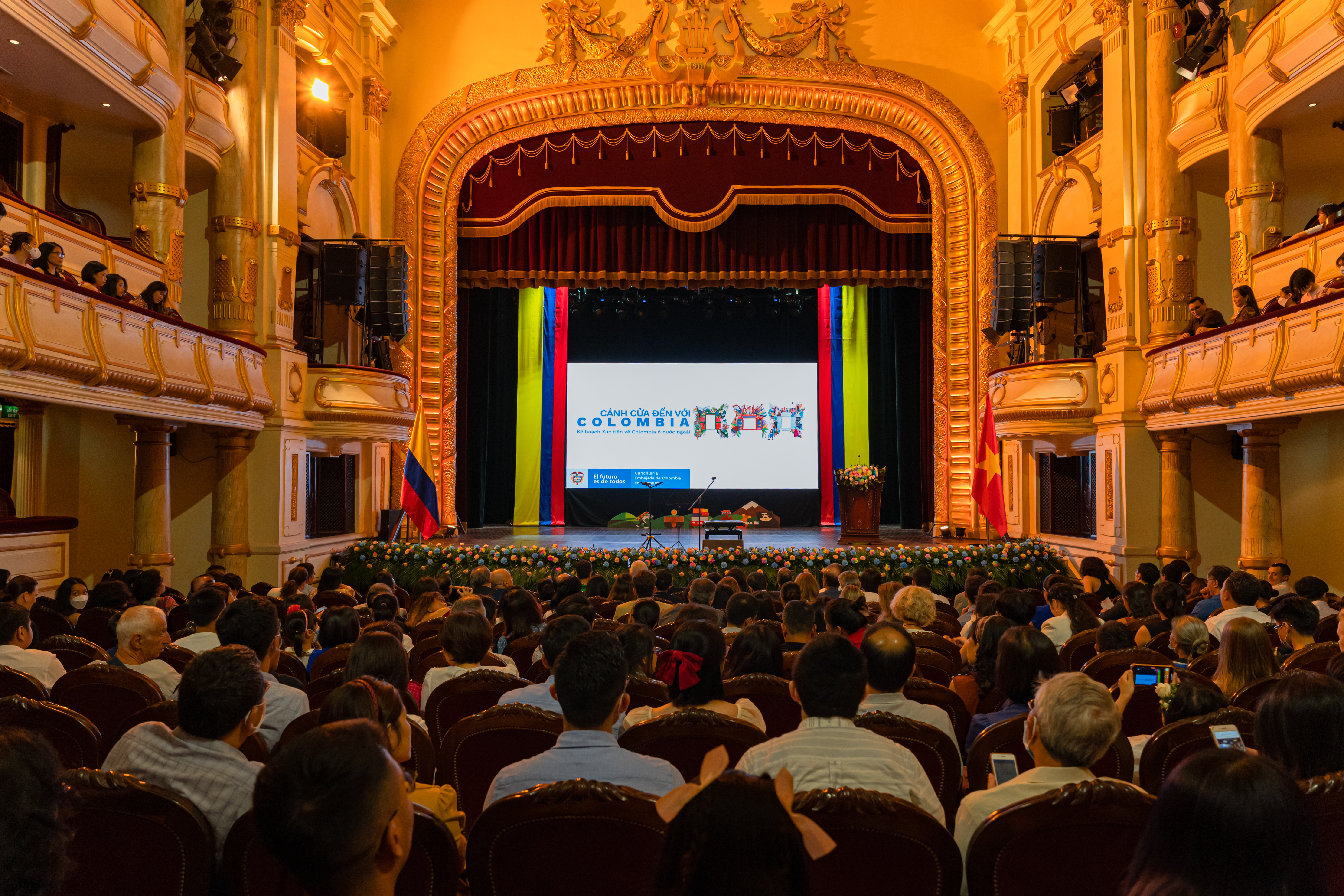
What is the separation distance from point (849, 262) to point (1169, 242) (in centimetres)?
585

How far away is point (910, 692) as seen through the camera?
3900mm

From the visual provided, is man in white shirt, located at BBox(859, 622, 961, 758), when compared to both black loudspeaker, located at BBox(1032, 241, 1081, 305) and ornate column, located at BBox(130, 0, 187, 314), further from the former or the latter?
black loudspeaker, located at BBox(1032, 241, 1081, 305)

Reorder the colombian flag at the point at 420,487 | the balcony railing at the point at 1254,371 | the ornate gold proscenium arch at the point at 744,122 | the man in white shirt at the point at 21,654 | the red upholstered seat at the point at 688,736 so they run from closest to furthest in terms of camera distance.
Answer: the red upholstered seat at the point at 688,736 → the man in white shirt at the point at 21,654 → the balcony railing at the point at 1254,371 → the colombian flag at the point at 420,487 → the ornate gold proscenium arch at the point at 744,122

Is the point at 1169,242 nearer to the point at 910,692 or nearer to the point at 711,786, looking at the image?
the point at 910,692

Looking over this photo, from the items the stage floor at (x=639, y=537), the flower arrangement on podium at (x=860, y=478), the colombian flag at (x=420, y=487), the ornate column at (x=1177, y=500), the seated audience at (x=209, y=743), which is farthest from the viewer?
the flower arrangement on podium at (x=860, y=478)

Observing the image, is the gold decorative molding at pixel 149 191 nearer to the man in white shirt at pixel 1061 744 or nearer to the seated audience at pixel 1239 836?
the man in white shirt at pixel 1061 744

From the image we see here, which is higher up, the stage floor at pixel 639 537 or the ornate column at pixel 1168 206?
the ornate column at pixel 1168 206

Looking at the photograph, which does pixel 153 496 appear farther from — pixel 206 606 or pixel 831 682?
pixel 831 682

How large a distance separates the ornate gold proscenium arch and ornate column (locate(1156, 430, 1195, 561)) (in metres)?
3.85

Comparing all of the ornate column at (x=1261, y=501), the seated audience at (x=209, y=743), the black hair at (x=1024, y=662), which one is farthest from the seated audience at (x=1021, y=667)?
the ornate column at (x=1261, y=501)

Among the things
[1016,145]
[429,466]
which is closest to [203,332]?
[429,466]

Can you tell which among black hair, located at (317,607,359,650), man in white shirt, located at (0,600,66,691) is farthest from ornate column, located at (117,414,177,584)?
black hair, located at (317,607,359,650)

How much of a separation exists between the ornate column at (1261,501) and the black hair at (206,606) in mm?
9494

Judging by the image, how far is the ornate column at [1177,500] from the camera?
463 inches
